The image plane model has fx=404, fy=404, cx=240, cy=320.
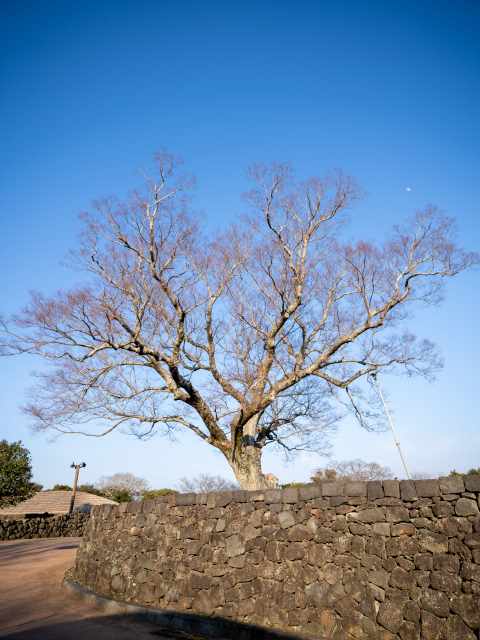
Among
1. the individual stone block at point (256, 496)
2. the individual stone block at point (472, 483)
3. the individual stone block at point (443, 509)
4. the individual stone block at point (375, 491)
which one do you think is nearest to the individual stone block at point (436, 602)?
the individual stone block at point (443, 509)

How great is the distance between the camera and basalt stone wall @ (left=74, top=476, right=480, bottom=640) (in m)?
4.28

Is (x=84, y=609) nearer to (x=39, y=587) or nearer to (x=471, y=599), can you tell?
(x=39, y=587)

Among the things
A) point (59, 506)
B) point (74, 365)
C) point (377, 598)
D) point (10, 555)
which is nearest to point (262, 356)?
point (74, 365)

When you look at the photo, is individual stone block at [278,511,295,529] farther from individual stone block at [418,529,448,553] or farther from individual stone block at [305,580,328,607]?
A: individual stone block at [418,529,448,553]

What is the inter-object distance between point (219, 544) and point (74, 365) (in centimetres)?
600

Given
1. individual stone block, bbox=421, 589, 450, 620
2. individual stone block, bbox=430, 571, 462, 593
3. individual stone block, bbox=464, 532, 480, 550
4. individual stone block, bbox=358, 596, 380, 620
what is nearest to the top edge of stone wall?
individual stone block, bbox=464, 532, 480, 550

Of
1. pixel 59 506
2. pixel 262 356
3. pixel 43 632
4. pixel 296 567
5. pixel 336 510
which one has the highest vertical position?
pixel 262 356

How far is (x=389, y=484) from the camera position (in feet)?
16.0

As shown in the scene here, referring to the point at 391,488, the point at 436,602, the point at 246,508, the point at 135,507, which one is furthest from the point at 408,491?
the point at 135,507

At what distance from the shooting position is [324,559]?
16.5 ft

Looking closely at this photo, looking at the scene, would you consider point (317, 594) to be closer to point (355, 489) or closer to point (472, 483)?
point (355, 489)

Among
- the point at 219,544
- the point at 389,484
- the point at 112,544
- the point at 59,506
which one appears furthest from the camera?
the point at 59,506

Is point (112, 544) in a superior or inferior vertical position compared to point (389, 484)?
inferior

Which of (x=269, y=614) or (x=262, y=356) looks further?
(x=262, y=356)
